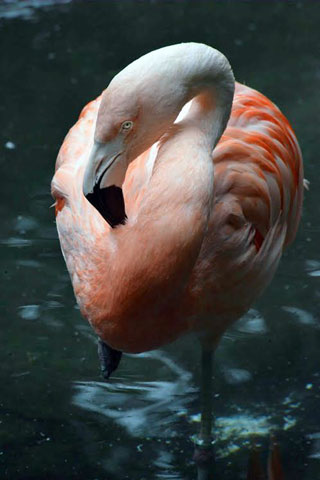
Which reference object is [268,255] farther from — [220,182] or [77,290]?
[77,290]

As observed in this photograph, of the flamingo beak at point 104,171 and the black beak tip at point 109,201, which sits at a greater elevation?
the flamingo beak at point 104,171

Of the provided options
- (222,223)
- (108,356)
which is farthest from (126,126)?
(108,356)

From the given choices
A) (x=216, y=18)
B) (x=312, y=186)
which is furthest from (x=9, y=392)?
(x=216, y=18)

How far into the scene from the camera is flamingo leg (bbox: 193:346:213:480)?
11.8 ft

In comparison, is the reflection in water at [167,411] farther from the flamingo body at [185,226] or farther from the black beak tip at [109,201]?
the black beak tip at [109,201]

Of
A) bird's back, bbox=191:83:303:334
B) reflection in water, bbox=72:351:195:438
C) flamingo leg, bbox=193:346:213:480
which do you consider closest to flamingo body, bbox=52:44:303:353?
bird's back, bbox=191:83:303:334

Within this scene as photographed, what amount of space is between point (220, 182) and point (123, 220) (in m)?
0.44

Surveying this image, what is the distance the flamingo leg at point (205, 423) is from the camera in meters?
3.59

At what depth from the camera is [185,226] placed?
A: 2.61m

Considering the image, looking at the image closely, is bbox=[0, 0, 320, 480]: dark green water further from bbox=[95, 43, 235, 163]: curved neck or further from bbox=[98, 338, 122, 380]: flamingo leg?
→ bbox=[95, 43, 235, 163]: curved neck

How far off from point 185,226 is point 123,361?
67.0 inches

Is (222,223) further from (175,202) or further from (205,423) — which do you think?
(205,423)

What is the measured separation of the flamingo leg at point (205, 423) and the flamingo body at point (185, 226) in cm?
19

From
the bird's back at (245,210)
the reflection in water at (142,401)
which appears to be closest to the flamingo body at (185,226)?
the bird's back at (245,210)
